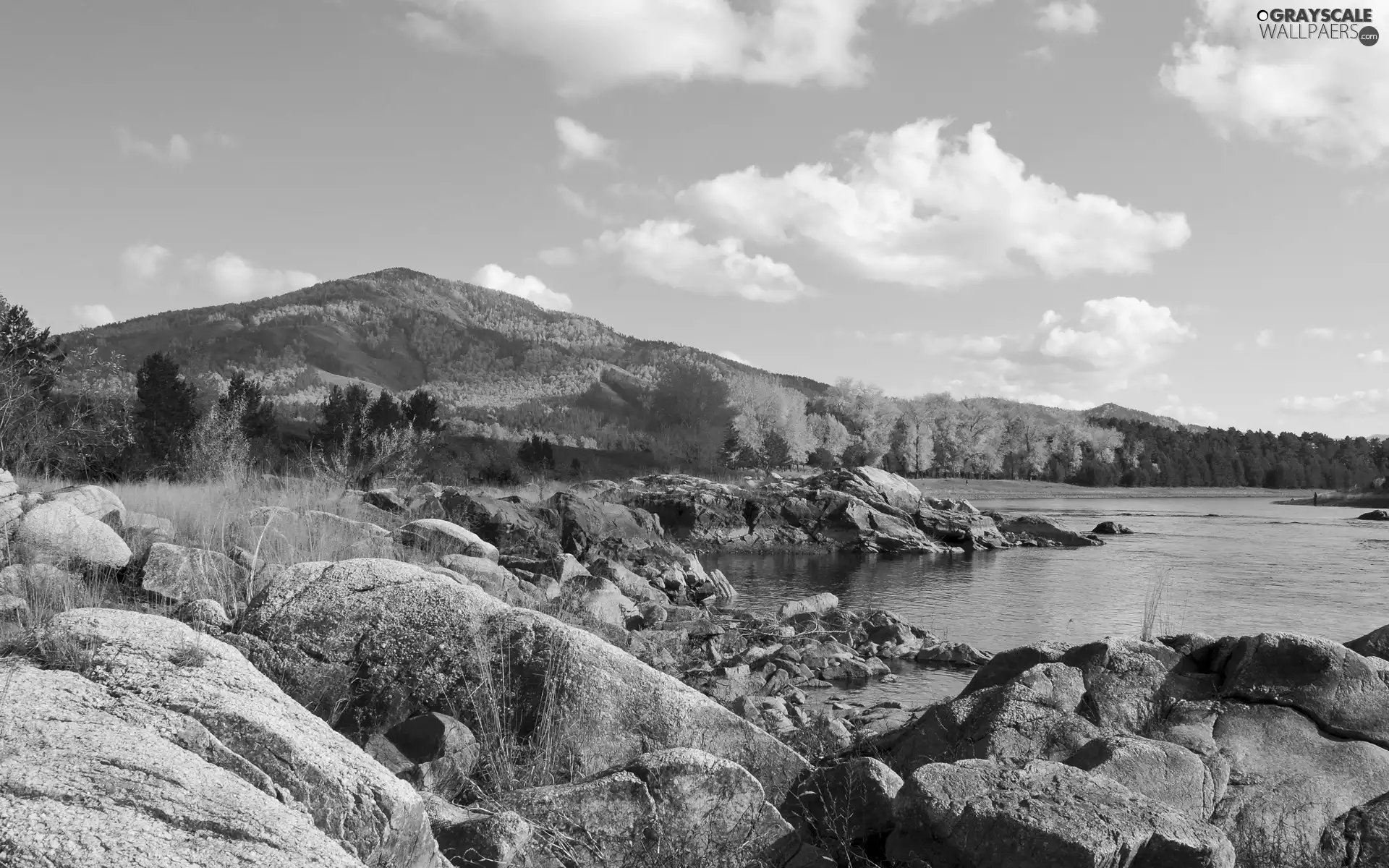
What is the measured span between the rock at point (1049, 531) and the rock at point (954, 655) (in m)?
30.0

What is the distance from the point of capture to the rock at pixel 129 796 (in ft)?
9.64

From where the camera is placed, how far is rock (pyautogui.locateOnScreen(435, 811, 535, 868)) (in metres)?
4.47

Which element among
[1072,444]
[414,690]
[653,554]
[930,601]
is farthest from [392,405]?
[1072,444]

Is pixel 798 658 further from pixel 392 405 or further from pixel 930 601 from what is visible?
pixel 392 405

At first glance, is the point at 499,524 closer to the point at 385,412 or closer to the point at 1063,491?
the point at 385,412

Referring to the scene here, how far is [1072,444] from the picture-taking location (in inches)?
5246

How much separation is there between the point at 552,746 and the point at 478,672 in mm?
857

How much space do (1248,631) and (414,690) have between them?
18.9 m

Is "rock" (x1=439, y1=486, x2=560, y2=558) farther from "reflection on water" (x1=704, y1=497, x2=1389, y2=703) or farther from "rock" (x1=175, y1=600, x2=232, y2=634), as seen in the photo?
"rock" (x1=175, y1=600, x2=232, y2=634)

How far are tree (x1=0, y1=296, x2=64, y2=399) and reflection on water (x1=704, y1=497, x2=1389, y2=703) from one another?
2568 centimetres

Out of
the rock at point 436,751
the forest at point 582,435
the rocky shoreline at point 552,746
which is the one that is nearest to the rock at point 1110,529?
the forest at point 582,435

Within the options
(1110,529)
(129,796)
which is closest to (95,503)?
(129,796)

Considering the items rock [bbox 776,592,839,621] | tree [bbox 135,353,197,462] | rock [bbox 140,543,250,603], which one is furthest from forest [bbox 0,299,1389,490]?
rock [bbox 776,592,839,621]

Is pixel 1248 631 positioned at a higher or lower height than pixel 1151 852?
lower
